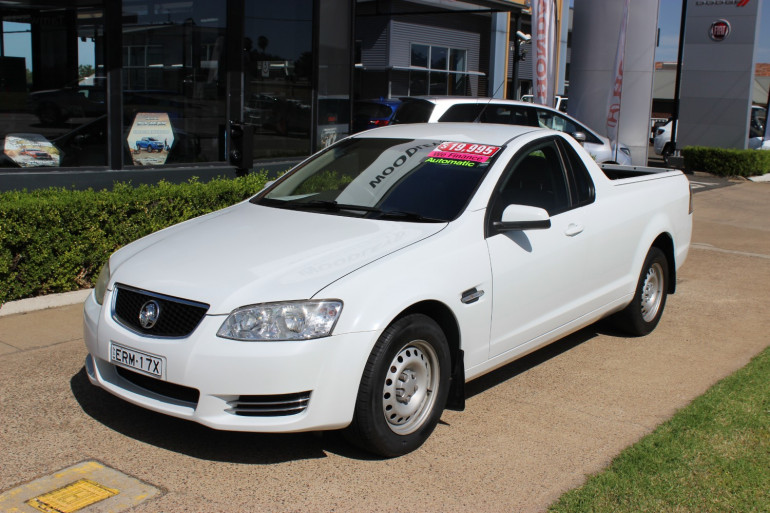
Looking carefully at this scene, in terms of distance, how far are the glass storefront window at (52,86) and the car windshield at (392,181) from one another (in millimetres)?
3958

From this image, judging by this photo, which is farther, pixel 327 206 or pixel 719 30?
pixel 719 30

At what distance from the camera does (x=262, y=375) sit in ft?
12.7

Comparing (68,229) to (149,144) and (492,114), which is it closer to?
(149,144)

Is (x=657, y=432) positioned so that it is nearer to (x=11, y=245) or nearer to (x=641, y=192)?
(x=641, y=192)

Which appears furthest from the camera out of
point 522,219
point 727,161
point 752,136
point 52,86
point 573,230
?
point 752,136

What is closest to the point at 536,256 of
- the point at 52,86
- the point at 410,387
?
the point at 410,387

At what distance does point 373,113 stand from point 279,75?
15.2 ft

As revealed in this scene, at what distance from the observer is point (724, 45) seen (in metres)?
22.8

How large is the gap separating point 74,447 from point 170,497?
833mm

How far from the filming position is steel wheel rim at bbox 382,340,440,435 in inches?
167

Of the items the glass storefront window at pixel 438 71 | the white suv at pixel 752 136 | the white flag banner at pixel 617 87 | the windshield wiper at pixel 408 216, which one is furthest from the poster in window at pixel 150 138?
the glass storefront window at pixel 438 71

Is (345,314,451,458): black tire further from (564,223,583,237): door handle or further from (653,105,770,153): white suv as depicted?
(653,105,770,153): white suv

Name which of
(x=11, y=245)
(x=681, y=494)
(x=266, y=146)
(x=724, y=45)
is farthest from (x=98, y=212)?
(x=724, y=45)

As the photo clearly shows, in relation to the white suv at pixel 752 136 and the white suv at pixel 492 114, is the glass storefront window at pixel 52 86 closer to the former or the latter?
the white suv at pixel 492 114
